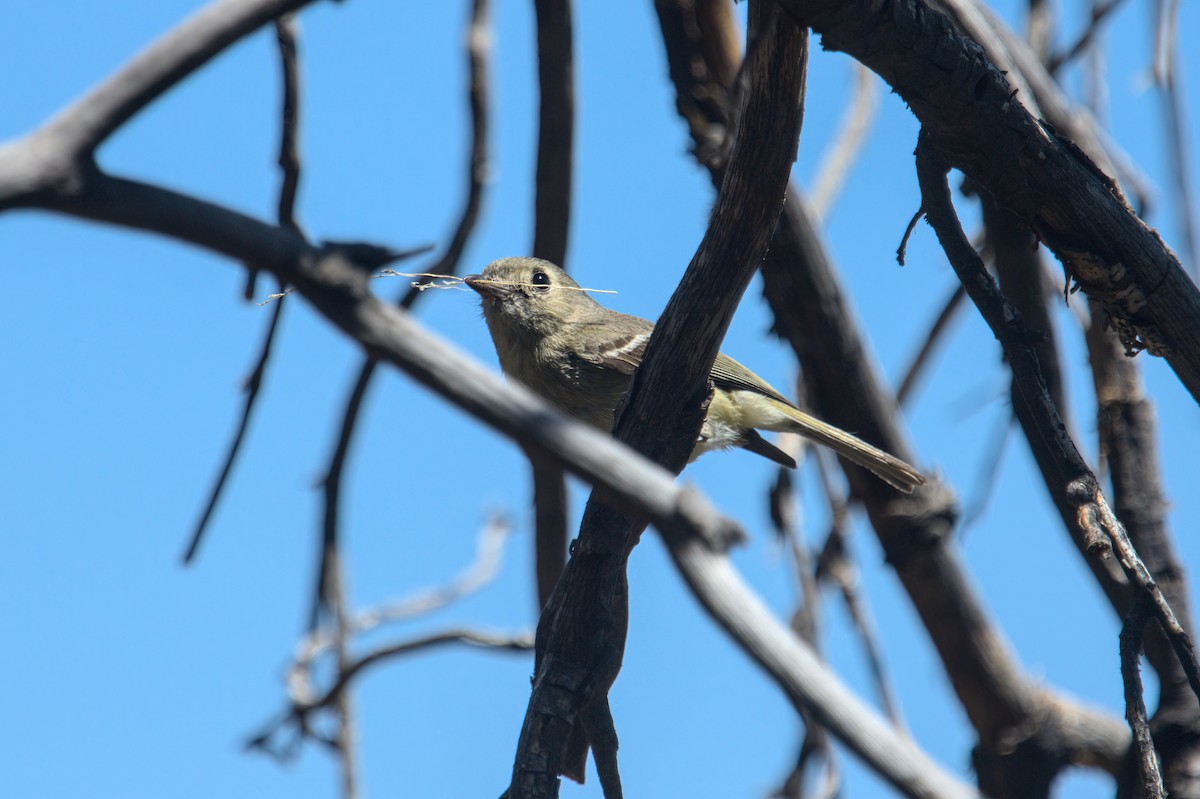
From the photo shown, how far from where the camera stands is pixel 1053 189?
8.76 ft

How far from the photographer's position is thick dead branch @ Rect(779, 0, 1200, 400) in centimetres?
252

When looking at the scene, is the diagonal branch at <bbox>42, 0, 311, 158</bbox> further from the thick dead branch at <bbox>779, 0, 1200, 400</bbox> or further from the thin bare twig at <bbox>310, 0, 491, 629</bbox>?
the thin bare twig at <bbox>310, 0, 491, 629</bbox>

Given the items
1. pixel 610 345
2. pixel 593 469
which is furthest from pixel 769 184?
pixel 610 345

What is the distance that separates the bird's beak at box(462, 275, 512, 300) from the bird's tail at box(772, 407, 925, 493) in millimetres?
1501

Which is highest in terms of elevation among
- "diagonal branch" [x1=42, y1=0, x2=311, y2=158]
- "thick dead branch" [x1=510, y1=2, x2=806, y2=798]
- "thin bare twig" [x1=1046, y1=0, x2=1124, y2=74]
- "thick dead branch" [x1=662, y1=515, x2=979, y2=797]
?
"thin bare twig" [x1=1046, y1=0, x2=1124, y2=74]

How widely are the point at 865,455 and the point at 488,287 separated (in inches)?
74.5

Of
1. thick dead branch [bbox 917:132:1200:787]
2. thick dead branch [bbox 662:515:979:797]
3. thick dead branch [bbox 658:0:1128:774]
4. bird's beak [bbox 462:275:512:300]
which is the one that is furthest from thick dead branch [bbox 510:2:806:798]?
bird's beak [bbox 462:275:512:300]

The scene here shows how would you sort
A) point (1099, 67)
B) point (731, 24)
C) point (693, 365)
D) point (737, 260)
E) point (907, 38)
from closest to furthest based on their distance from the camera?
point (907, 38) → point (737, 260) → point (693, 365) → point (731, 24) → point (1099, 67)

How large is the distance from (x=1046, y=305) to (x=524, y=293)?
7.49 ft

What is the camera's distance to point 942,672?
16.0ft

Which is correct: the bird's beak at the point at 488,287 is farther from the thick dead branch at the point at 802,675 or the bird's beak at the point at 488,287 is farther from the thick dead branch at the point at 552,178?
the thick dead branch at the point at 802,675

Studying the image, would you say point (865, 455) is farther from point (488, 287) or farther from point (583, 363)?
point (488, 287)

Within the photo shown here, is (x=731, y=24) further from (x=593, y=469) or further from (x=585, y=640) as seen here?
(x=593, y=469)

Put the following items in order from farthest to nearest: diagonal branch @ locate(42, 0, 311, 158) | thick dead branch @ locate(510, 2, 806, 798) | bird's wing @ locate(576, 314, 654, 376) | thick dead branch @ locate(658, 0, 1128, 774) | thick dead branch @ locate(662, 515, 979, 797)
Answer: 1. bird's wing @ locate(576, 314, 654, 376)
2. thick dead branch @ locate(658, 0, 1128, 774)
3. thick dead branch @ locate(510, 2, 806, 798)
4. diagonal branch @ locate(42, 0, 311, 158)
5. thick dead branch @ locate(662, 515, 979, 797)
